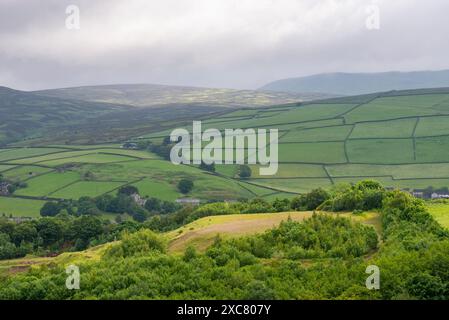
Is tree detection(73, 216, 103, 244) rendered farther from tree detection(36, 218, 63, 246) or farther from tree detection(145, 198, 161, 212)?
tree detection(145, 198, 161, 212)

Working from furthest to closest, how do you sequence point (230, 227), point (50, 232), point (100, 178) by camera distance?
point (100, 178), point (50, 232), point (230, 227)

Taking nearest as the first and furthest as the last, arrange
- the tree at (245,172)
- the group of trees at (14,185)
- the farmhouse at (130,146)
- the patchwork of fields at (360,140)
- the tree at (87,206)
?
the tree at (87,206) < the patchwork of fields at (360,140) < the group of trees at (14,185) < the tree at (245,172) < the farmhouse at (130,146)

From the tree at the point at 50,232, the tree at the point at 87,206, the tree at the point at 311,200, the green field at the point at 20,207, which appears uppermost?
the tree at the point at 311,200

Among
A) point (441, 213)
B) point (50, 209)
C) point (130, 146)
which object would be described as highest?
point (441, 213)

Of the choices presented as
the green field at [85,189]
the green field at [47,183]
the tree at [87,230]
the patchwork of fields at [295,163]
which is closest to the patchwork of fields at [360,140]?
the patchwork of fields at [295,163]

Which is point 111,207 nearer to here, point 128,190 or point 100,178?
point 128,190

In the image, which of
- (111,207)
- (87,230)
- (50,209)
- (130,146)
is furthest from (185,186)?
(130,146)

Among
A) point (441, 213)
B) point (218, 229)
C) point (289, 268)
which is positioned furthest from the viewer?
point (441, 213)

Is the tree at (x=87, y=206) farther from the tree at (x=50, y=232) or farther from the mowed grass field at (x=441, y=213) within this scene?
the mowed grass field at (x=441, y=213)
